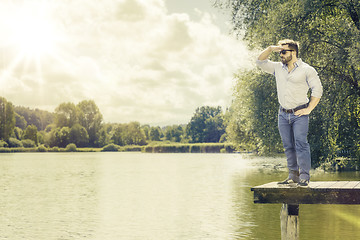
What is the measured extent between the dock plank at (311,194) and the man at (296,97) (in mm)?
164

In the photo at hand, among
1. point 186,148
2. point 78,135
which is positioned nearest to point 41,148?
point 78,135

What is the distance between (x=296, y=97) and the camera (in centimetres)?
810

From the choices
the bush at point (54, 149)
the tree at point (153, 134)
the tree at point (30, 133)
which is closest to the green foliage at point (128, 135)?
the tree at point (153, 134)

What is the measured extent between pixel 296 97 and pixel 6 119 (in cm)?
13916

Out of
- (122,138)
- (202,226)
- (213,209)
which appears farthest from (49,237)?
(122,138)

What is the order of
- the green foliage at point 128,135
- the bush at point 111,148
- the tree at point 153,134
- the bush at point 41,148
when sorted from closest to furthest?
the bush at point 41,148
the bush at point 111,148
the green foliage at point 128,135
the tree at point 153,134

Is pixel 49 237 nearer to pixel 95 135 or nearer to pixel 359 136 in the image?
pixel 359 136

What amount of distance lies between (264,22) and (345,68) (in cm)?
401

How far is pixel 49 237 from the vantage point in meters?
19.3

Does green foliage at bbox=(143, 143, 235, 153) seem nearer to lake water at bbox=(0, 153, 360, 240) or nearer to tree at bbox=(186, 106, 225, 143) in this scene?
tree at bbox=(186, 106, 225, 143)

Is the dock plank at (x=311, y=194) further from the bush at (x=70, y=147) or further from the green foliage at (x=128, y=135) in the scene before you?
the green foliage at (x=128, y=135)

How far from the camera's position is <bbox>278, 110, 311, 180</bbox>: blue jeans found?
815 centimetres

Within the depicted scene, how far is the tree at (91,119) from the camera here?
157m

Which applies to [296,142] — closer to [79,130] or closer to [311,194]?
[311,194]
